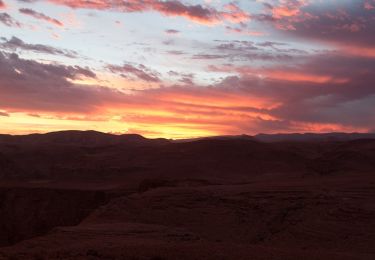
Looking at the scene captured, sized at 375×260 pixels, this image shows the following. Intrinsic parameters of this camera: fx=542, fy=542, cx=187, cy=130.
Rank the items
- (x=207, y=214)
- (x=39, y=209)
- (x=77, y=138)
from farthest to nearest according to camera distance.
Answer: (x=77, y=138)
(x=39, y=209)
(x=207, y=214)

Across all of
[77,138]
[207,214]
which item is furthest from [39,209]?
[77,138]

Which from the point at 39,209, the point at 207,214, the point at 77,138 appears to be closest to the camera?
the point at 207,214

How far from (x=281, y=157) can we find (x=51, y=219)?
68.4 feet

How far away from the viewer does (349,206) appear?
17.5m

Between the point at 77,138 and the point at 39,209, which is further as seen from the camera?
the point at 77,138

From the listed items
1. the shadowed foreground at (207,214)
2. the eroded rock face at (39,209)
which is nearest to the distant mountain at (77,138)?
the shadowed foreground at (207,214)

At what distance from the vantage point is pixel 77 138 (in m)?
85.6

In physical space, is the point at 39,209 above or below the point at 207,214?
below

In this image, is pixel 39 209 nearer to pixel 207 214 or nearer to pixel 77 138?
pixel 207 214

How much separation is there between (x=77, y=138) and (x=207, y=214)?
229 feet

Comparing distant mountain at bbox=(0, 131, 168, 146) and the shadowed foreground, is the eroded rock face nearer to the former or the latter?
the shadowed foreground

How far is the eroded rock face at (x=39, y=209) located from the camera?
26844 mm

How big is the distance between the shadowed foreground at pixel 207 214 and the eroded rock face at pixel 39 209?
54 mm

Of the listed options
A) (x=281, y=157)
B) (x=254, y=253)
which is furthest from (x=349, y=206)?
(x=281, y=157)
